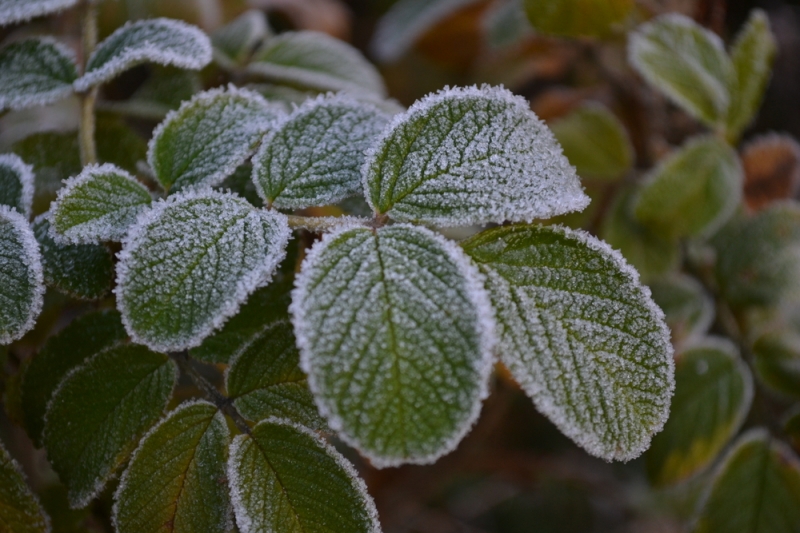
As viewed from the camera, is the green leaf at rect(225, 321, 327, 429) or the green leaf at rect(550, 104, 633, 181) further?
the green leaf at rect(550, 104, 633, 181)

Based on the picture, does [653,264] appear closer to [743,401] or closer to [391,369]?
[743,401]

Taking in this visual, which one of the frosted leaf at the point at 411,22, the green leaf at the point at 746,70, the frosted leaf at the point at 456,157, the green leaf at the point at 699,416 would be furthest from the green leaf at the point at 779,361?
the frosted leaf at the point at 411,22

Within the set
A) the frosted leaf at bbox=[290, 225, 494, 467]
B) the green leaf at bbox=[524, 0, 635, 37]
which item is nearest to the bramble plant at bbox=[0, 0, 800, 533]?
the frosted leaf at bbox=[290, 225, 494, 467]

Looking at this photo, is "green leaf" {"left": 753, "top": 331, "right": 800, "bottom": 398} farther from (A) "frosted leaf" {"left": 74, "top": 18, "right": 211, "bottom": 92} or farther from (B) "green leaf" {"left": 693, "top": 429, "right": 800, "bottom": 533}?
(A) "frosted leaf" {"left": 74, "top": 18, "right": 211, "bottom": 92}

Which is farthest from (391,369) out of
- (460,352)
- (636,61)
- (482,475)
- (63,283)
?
(482,475)

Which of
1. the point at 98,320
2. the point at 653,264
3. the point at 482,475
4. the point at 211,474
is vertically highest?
the point at 98,320

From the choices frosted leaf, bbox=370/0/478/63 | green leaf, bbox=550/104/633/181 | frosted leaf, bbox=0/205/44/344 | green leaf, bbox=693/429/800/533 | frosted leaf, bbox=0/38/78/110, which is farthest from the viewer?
frosted leaf, bbox=370/0/478/63
